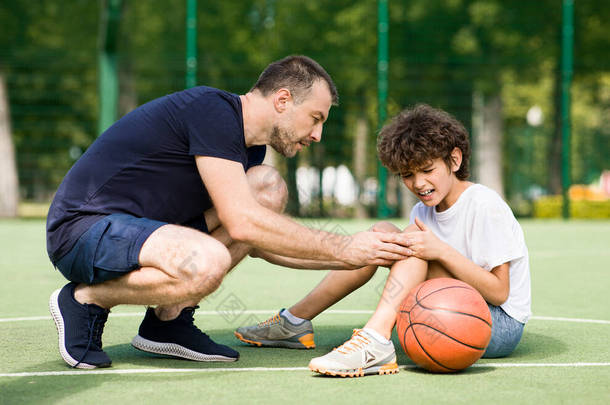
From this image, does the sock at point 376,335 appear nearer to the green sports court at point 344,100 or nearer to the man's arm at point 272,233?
the man's arm at point 272,233

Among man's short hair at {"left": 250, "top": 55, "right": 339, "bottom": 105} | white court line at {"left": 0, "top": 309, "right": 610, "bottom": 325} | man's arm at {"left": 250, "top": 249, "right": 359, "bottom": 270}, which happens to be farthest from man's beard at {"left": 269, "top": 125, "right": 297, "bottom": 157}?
white court line at {"left": 0, "top": 309, "right": 610, "bottom": 325}

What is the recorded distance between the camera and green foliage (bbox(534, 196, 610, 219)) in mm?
18031

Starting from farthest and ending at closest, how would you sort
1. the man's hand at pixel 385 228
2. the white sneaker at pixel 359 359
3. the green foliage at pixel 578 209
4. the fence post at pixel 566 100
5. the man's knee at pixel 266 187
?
the green foliage at pixel 578 209 < the fence post at pixel 566 100 < the man's knee at pixel 266 187 < the man's hand at pixel 385 228 < the white sneaker at pixel 359 359

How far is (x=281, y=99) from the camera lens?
157 inches

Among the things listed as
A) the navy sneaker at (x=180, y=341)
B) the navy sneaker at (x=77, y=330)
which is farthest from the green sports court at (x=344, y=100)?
the navy sneaker at (x=77, y=330)

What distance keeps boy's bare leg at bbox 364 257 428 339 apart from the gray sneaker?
2.12 ft

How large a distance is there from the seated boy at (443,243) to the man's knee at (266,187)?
0.50 m

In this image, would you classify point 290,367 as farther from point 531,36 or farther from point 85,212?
point 531,36

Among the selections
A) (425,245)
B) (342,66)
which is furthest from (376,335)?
(342,66)

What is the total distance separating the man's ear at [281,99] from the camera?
3980 millimetres

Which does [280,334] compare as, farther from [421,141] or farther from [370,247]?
[421,141]

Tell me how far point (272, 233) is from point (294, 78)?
0.77 metres

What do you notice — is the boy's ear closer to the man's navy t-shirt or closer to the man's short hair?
the man's short hair

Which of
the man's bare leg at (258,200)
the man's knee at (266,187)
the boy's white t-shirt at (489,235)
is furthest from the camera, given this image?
the man's knee at (266,187)
